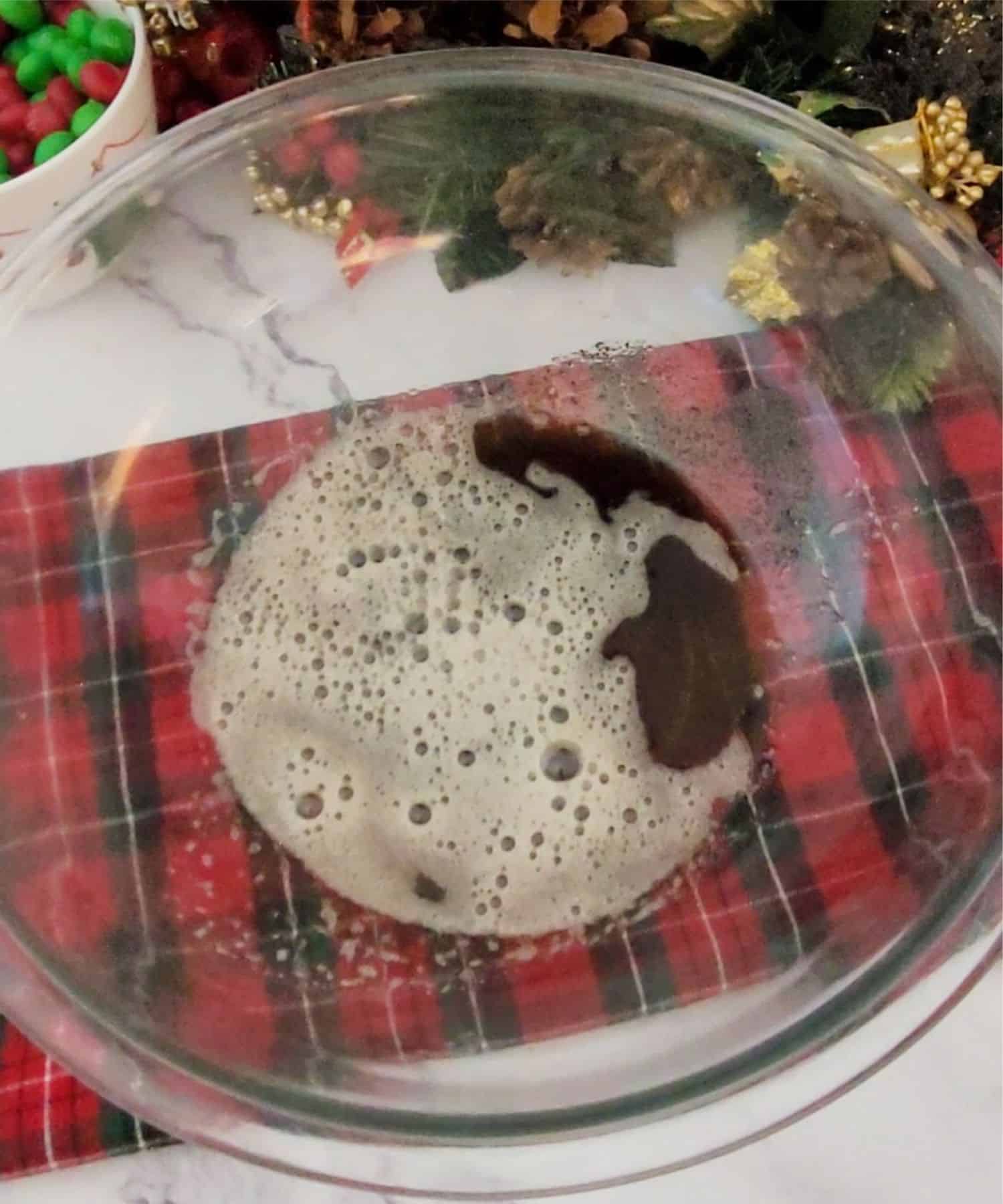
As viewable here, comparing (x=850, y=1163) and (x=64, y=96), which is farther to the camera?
(x=64, y=96)

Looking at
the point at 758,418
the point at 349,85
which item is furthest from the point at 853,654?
the point at 349,85

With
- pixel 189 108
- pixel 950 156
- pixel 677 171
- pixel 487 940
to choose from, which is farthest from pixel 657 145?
pixel 487 940

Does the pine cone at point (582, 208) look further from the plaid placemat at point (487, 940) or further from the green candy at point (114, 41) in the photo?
the green candy at point (114, 41)

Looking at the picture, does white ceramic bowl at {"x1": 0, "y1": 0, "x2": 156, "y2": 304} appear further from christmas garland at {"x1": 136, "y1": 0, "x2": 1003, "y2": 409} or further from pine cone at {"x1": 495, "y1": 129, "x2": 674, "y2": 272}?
pine cone at {"x1": 495, "y1": 129, "x2": 674, "y2": 272}

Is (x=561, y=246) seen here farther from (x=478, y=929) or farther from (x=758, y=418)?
(x=478, y=929)

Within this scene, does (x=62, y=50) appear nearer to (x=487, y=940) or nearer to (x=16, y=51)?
(x=16, y=51)

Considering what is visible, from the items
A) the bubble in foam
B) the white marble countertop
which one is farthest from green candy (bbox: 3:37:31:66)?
the white marble countertop
